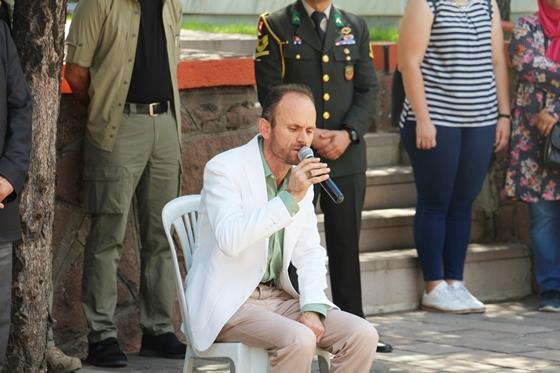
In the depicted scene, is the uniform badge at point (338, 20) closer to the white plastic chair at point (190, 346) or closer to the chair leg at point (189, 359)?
the white plastic chair at point (190, 346)

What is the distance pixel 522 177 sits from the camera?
29.2 ft

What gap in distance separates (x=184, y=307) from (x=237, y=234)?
0.45 metres

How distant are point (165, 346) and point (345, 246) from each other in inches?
42.2

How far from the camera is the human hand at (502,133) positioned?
867cm

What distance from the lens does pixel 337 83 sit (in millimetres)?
7434

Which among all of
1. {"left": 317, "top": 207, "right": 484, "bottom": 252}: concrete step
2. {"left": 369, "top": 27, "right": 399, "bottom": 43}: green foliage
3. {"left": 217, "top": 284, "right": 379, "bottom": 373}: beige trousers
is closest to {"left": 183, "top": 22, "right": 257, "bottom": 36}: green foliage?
{"left": 369, "top": 27, "right": 399, "bottom": 43}: green foliage

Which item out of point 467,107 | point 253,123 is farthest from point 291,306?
point 467,107

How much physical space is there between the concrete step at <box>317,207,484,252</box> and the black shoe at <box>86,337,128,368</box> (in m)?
2.32

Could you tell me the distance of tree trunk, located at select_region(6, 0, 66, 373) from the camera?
597 centimetres

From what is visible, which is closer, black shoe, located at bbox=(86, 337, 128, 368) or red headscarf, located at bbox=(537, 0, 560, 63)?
black shoe, located at bbox=(86, 337, 128, 368)

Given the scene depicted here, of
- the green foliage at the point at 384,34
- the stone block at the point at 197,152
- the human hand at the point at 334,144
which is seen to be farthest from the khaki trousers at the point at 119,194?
the green foliage at the point at 384,34

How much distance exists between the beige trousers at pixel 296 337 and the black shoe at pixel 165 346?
1.63 m

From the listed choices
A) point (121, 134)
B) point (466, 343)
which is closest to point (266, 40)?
point (121, 134)

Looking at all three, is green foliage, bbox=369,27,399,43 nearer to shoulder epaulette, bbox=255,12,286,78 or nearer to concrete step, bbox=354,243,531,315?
concrete step, bbox=354,243,531,315
